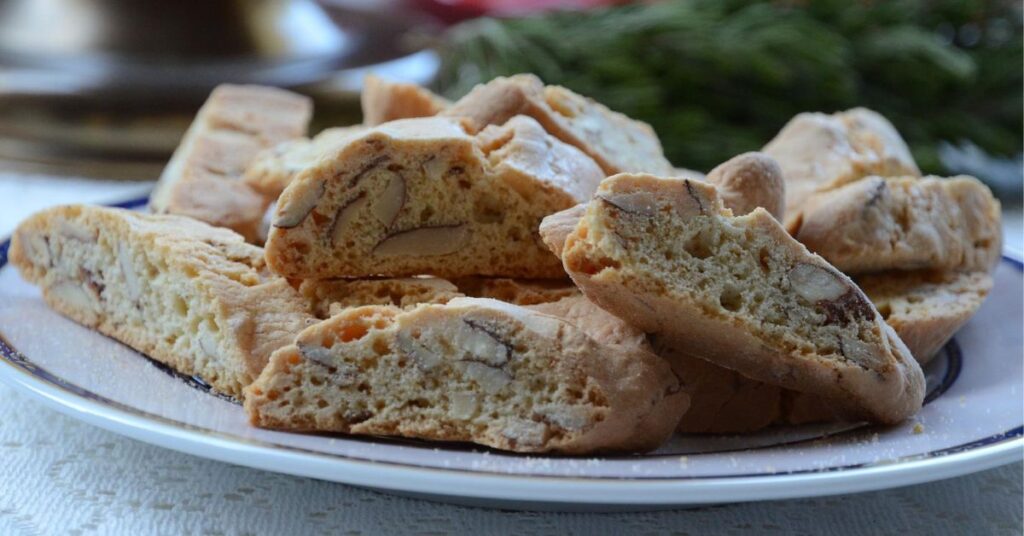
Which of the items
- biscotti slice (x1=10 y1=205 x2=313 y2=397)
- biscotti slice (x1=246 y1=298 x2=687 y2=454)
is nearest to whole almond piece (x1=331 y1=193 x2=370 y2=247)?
biscotti slice (x1=10 y1=205 x2=313 y2=397)

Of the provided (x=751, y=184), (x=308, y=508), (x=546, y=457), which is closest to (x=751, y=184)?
(x=751, y=184)

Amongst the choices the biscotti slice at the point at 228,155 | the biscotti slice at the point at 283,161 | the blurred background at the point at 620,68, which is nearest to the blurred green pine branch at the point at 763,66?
the blurred background at the point at 620,68

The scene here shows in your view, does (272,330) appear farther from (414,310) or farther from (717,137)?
(717,137)

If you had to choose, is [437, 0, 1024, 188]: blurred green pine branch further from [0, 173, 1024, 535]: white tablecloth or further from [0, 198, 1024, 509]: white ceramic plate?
[0, 173, 1024, 535]: white tablecloth

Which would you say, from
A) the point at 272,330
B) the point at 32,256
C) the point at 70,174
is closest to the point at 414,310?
the point at 272,330

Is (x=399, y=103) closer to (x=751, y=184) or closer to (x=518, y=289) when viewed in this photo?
(x=518, y=289)

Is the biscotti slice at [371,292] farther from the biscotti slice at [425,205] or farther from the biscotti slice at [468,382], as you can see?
the biscotti slice at [468,382]
